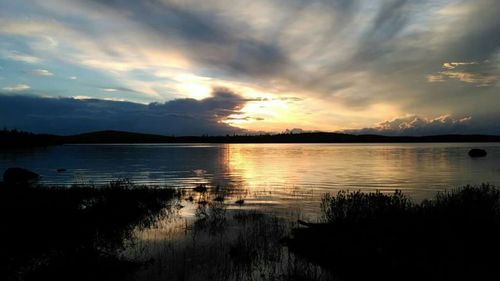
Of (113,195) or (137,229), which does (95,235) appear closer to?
(137,229)

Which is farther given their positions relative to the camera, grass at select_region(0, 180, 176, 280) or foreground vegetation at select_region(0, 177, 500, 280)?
grass at select_region(0, 180, 176, 280)

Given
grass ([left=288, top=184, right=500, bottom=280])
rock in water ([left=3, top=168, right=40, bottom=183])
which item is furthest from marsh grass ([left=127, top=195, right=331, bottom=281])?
rock in water ([left=3, top=168, right=40, bottom=183])

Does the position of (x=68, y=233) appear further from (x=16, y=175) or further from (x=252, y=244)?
(x=16, y=175)

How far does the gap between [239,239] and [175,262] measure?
388cm

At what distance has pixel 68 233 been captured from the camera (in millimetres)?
17859

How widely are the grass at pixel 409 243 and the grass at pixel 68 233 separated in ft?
25.2

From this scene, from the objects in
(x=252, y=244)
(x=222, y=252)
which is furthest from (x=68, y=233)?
(x=252, y=244)

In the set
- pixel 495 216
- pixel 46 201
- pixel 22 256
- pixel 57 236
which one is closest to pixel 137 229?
pixel 57 236

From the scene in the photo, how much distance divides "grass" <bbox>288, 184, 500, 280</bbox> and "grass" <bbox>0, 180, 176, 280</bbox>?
7.69 metres

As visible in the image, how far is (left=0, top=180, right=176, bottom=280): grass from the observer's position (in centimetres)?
1227

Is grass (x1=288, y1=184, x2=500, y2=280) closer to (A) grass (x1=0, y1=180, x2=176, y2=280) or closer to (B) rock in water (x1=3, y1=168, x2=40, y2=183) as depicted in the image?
(A) grass (x1=0, y1=180, x2=176, y2=280)

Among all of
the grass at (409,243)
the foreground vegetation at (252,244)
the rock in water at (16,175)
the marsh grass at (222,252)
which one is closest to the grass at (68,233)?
the foreground vegetation at (252,244)

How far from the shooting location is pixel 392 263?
12031 mm

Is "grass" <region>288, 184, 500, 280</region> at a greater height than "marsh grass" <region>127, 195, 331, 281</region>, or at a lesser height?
greater
